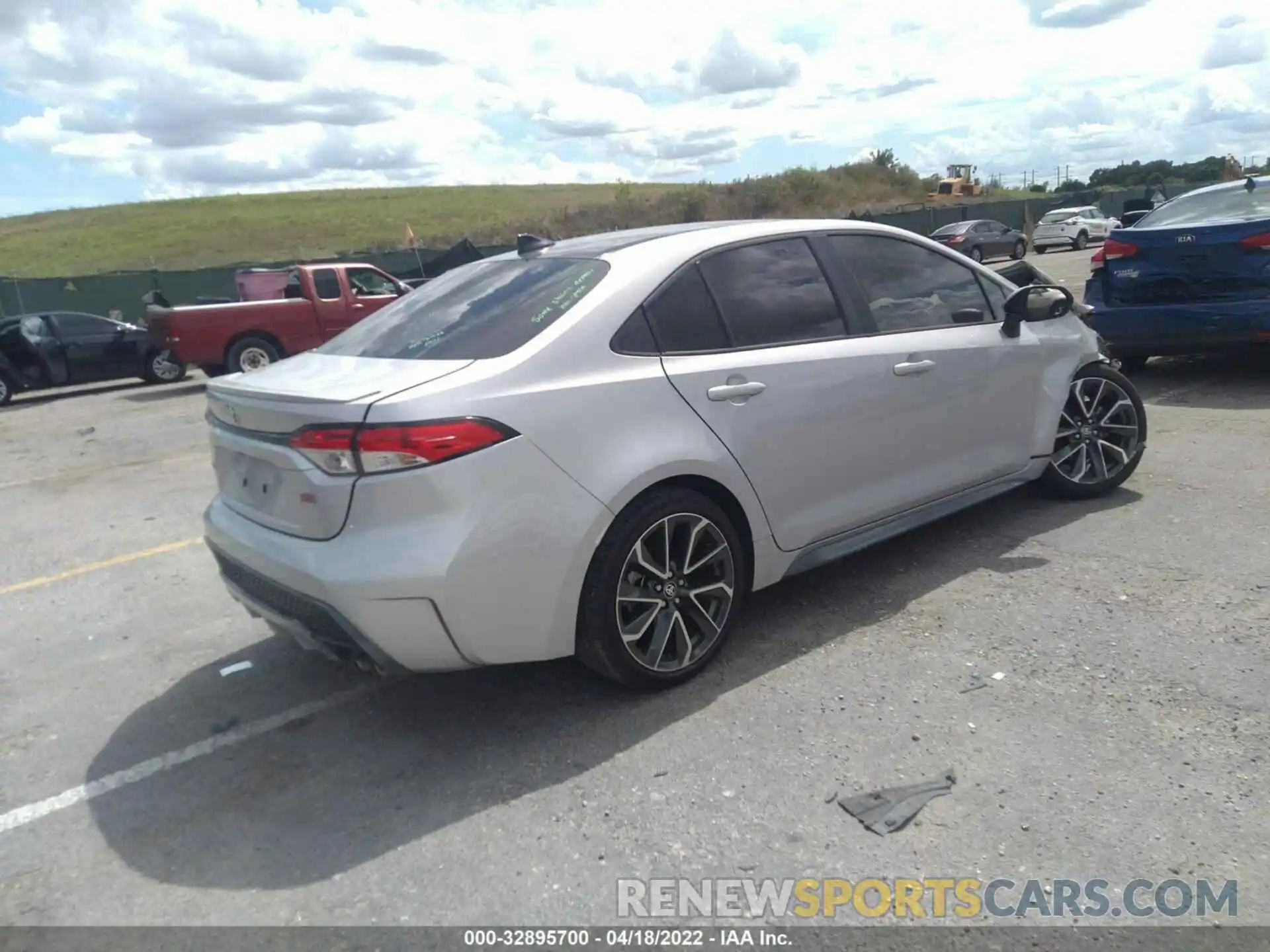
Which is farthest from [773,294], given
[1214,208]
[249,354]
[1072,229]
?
[1072,229]

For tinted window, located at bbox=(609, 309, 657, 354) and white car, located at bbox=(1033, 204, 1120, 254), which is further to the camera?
white car, located at bbox=(1033, 204, 1120, 254)

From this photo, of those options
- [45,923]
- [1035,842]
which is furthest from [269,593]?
[1035,842]

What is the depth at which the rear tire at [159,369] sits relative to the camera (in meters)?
16.5

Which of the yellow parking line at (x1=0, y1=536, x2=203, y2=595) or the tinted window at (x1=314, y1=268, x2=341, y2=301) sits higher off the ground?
the tinted window at (x1=314, y1=268, x2=341, y2=301)

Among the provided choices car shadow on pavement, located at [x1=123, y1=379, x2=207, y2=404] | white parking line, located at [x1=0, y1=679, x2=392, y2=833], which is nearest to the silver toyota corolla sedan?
white parking line, located at [x1=0, y1=679, x2=392, y2=833]

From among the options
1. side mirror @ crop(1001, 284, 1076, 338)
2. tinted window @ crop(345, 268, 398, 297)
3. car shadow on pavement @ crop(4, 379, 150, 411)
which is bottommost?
car shadow on pavement @ crop(4, 379, 150, 411)

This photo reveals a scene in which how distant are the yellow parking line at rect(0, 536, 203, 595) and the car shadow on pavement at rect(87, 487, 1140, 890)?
1993 mm

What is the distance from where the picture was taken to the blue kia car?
7.45m

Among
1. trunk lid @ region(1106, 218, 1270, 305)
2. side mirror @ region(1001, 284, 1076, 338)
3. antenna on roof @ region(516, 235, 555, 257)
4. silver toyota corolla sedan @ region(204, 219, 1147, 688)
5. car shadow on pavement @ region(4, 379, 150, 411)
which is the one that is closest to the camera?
silver toyota corolla sedan @ region(204, 219, 1147, 688)

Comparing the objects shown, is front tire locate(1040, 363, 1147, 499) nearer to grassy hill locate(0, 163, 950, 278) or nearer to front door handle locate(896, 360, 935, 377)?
front door handle locate(896, 360, 935, 377)

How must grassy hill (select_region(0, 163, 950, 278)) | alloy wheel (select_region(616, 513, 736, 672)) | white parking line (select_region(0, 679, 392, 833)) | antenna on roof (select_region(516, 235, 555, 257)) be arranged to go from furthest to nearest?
1. grassy hill (select_region(0, 163, 950, 278))
2. antenna on roof (select_region(516, 235, 555, 257))
3. alloy wheel (select_region(616, 513, 736, 672))
4. white parking line (select_region(0, 679, 392, 833))

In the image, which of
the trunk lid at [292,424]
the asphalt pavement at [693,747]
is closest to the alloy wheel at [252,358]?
the asphalt pavement at [693,747]

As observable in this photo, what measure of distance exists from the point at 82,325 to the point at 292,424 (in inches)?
591

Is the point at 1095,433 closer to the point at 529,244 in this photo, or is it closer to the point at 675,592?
the point at 675,592
